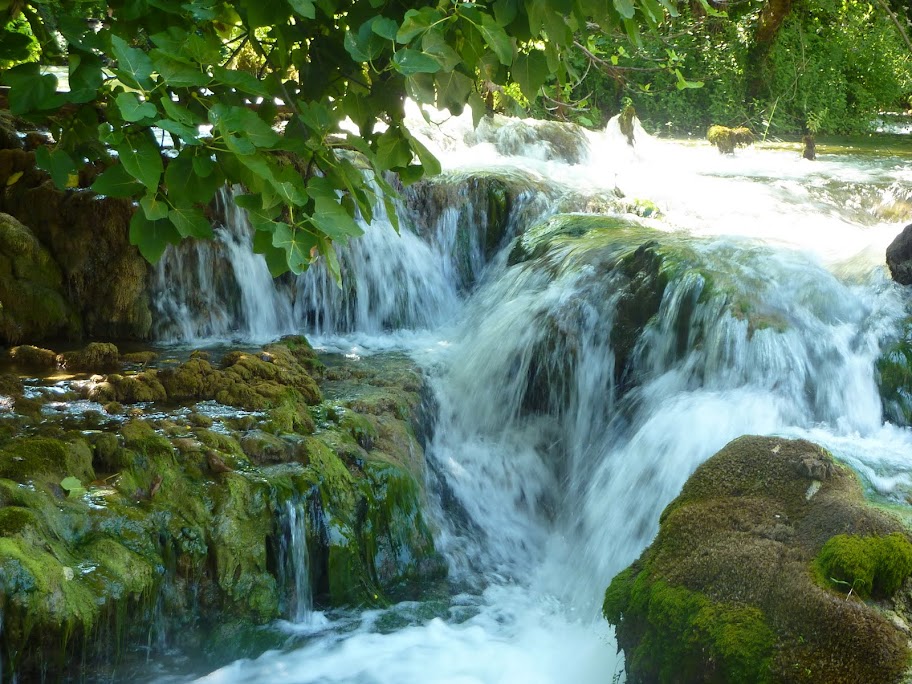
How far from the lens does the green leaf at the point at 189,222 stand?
9.21ft

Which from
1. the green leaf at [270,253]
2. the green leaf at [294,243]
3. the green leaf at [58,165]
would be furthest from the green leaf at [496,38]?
the green leaf at [58,165]

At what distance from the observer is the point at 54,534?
13.5ft

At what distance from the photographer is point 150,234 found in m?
2.86

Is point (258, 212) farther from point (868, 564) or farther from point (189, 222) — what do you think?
point (868, 564)

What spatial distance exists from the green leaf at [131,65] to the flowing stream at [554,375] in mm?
2902

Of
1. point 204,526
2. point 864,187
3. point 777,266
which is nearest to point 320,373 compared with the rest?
point 204,526

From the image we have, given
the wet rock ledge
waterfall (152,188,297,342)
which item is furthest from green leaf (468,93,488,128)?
waterfall (152,188,297,342)

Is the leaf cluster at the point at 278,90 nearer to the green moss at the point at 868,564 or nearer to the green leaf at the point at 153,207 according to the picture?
→ the green leaf at the point at 153,207

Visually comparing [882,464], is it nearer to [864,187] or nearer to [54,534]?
[54,534]

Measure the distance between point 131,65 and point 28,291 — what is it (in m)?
5.19

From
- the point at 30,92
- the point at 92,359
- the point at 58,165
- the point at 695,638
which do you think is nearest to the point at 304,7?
the point at 30,92

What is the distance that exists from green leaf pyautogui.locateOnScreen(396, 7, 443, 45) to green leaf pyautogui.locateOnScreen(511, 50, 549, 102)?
0.47m

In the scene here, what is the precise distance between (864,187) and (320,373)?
803cm

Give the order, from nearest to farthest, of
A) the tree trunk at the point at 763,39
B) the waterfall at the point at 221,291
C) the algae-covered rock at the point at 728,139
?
the waterfall at the point at 221,291, the algae-covered rock at the point at 728,139, the tree trunk at the point at 763,39
